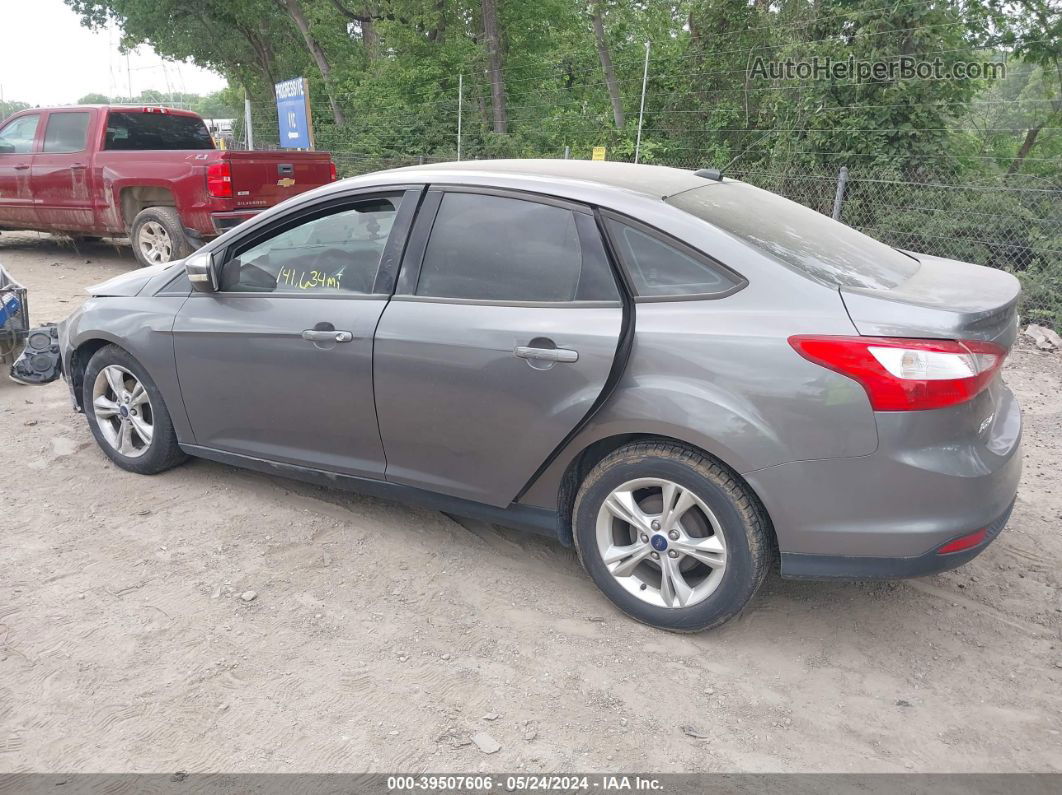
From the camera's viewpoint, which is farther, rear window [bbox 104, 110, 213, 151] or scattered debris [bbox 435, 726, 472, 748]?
rear window [bbox 104, 110, 213, 151]

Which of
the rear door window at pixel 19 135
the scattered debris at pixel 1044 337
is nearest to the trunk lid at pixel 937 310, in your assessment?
the scattered debris at pixel 1044 337

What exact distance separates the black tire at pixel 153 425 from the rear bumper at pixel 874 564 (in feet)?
10.5

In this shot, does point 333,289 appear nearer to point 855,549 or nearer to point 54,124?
point 855,549

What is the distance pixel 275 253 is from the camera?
13.4ft

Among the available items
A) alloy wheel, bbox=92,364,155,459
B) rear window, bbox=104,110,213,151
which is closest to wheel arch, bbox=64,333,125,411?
alloy wheel, bbox=92,364,155,459

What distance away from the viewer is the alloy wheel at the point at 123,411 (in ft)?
15.0

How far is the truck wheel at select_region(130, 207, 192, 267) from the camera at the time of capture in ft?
31.4

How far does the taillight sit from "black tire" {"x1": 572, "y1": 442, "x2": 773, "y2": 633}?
1.77ft

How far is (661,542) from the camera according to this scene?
315 cm

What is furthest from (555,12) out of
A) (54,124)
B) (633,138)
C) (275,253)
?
(275,253)

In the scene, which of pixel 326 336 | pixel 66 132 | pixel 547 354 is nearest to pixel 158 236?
pixel 66 132

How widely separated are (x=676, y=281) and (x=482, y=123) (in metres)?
16.0

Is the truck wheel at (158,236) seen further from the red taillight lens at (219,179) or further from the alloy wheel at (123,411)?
the alloy wheel at (123,411)

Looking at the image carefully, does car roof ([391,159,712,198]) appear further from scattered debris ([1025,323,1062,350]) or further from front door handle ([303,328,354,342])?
scattered debris ([1025,323,1062,350])
